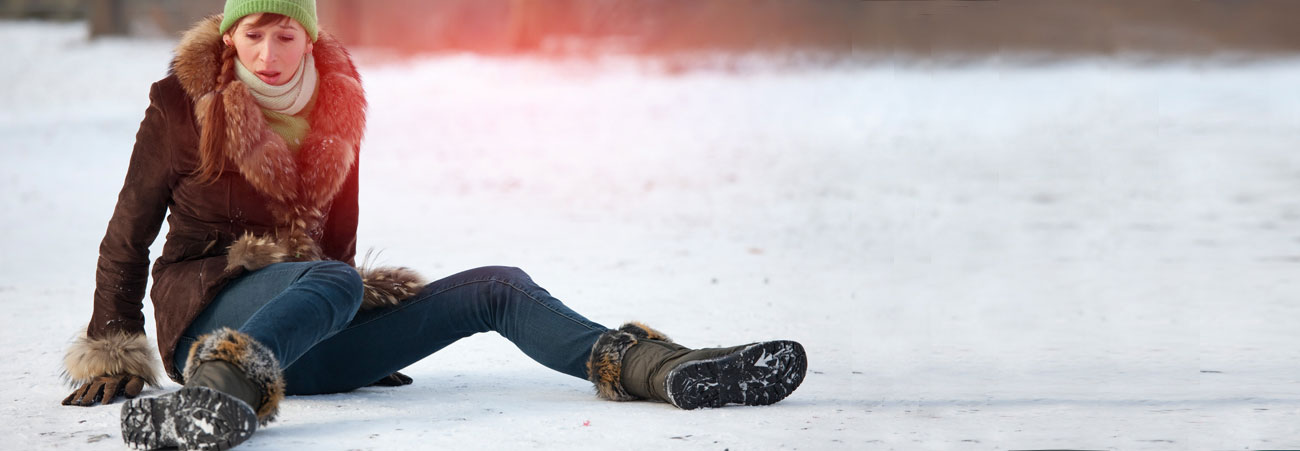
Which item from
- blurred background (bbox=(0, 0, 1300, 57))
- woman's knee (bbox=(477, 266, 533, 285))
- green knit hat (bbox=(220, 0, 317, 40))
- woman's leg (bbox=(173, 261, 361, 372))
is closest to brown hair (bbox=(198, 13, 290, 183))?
green knit hat (bbox=(220, 0, 317, 40))

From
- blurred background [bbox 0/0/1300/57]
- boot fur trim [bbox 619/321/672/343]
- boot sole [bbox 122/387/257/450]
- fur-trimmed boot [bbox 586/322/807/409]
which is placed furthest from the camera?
blurred background [bbox 0/0/1300/57]

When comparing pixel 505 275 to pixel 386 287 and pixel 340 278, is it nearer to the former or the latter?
pixel 386 287

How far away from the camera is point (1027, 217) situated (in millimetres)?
7703

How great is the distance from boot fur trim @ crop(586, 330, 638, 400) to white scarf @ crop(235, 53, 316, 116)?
0.87 meters

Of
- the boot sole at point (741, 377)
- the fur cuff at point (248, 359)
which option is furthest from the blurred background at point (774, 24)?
the fur cuff at point (248, 359)

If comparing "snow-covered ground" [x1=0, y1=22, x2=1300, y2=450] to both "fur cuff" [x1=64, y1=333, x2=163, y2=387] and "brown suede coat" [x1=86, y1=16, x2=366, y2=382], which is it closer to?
"fur cuff" [x1=64, y1=333, x2=163, y2=387]

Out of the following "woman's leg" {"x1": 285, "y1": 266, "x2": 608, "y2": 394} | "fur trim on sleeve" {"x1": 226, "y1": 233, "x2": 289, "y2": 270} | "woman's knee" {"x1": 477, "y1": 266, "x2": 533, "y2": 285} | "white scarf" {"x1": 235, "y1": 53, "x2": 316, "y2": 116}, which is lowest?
"woman's leg" {"x1": 285, "y1": 266, "x2": 608, "y2": 394}

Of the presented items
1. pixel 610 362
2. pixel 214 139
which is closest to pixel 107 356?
pixel 214 139

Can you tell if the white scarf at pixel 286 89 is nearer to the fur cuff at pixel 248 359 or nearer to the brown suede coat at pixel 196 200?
the brown suede coat at pixel 196 200

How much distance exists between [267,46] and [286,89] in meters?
0.12

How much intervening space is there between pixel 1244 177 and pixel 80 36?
14225 millimetres

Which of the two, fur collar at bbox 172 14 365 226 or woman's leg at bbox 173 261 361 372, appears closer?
woman's leg at bbox 173 261 361 372

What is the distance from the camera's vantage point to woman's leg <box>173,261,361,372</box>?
2527 mm

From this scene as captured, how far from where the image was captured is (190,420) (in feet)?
7.60
